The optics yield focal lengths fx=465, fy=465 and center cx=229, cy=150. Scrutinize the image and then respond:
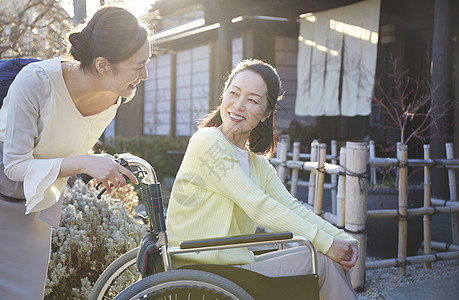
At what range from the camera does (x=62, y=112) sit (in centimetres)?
174

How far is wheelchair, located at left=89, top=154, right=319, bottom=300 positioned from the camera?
1.48 metres

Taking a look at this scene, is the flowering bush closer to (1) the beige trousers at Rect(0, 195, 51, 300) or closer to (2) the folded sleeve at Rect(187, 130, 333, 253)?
(1) the beige trousers at Rect(0, 195, 51, 300)

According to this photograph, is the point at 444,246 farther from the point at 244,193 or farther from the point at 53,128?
the point at 53,128

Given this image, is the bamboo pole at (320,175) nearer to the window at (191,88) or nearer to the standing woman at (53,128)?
the standing woman at (53,128)

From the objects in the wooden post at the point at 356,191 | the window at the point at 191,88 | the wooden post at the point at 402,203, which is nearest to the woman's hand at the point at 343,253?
the wooden post at the point at 356,191

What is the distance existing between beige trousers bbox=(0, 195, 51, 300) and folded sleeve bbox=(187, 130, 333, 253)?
70 centimetres

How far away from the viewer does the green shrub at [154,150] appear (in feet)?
30.9

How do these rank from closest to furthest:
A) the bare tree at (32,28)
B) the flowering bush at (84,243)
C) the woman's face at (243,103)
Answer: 1. the woman's face at (243,103)
2. the flowering bush at (84,243)
3. the bare tree at (32,28)

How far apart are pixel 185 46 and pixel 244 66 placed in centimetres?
1022

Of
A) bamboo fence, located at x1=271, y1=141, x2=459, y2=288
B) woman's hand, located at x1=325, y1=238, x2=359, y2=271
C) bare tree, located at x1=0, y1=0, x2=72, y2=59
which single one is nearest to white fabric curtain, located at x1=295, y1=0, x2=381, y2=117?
bamboo fence, located at x1=271, y1=141, x2=459, y2=288

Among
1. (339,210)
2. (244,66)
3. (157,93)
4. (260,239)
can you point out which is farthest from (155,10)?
(260,239)

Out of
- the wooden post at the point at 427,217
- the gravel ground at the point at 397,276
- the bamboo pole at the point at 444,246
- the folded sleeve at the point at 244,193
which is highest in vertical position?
the folded sleeve at the point at 244,193

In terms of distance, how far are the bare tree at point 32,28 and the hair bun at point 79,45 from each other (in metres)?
3.91

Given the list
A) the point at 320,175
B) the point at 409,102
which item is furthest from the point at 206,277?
the point at 409,102
